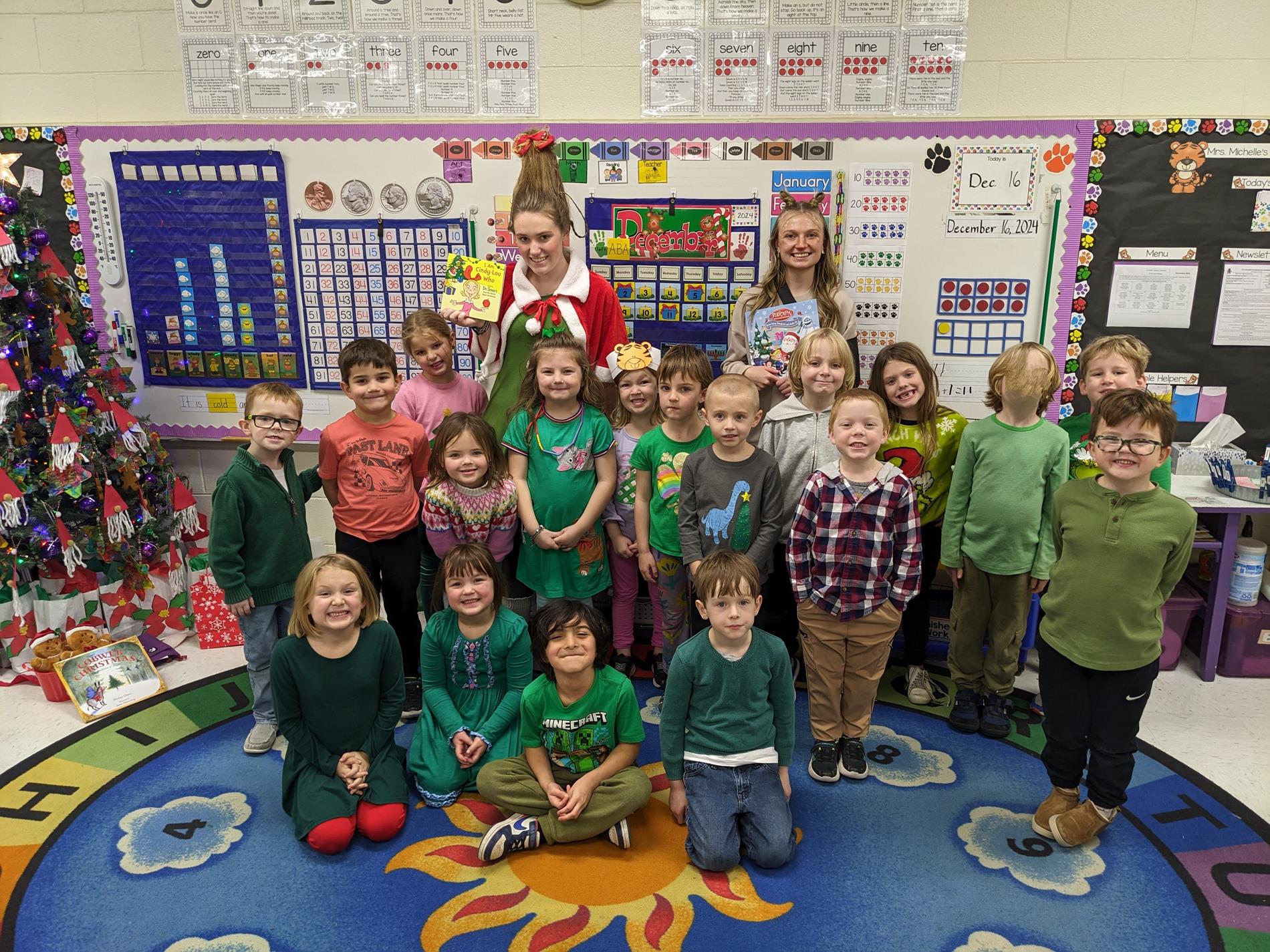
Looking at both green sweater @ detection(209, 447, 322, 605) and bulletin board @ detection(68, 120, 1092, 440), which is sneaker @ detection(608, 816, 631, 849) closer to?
green sweater @ detection(209, 447, 322, 605)

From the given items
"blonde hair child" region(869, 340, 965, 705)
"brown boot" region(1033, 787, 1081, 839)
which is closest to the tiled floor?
"brown boot" region(1033, 787, 1081, 839)

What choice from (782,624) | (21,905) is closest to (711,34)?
(782,624)

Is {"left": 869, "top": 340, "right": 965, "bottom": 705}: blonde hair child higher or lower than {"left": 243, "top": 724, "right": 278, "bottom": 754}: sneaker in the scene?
higher

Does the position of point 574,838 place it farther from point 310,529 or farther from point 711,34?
point 711,34

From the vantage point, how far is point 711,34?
3316 mm

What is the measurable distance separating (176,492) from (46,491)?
0.46m

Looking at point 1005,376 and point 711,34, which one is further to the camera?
point 711,34

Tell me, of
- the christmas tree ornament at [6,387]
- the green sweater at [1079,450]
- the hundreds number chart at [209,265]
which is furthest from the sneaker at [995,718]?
the christmas tree ornament at [6,387]

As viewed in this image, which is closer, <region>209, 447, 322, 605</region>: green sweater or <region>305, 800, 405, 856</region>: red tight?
<region>305, 800, 405, 856</region>: red tight

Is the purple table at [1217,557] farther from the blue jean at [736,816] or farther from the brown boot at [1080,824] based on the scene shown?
the blue jean at [736,816]

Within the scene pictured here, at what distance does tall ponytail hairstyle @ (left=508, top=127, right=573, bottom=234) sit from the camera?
283 centimetres

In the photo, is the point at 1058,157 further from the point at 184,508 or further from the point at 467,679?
the point at 184,508

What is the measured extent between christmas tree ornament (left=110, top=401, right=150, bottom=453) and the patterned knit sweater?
1456 mm

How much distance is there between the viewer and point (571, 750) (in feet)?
7.77
